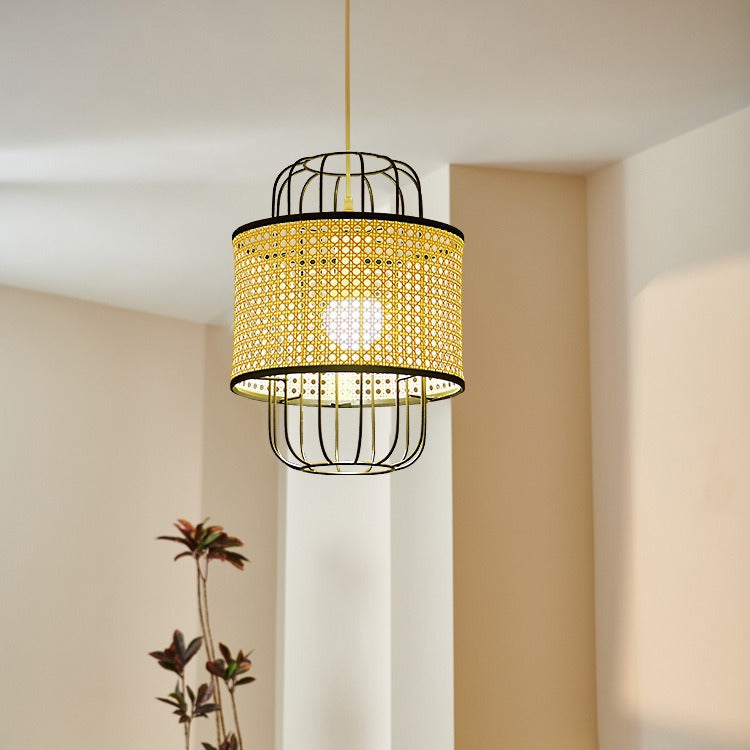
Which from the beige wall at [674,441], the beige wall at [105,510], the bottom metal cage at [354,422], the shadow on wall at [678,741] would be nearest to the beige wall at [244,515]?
the beige wall at [105,510]

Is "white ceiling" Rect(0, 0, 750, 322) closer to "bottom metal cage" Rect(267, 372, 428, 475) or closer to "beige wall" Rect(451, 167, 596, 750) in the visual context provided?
"beige wall" Rect(451, 167, 596, 750)

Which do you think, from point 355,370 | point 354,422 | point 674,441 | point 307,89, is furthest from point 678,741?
point 307,89

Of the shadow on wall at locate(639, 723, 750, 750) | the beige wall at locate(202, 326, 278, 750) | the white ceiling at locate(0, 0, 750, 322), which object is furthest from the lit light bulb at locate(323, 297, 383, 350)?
the beige wall at locate(202, 326, 278, 750)

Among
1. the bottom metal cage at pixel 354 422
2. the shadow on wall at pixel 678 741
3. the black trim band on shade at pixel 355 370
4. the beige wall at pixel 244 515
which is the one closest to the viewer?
the black trim band on shade at pixel 355 370

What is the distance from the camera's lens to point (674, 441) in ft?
9.36

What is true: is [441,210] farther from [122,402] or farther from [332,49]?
[122,402]

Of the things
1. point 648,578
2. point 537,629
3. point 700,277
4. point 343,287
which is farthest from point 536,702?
point 343,287

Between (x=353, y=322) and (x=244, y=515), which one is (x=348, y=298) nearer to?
(x=353, y=322)

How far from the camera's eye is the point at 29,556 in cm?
429

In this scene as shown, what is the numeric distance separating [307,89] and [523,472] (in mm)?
1164

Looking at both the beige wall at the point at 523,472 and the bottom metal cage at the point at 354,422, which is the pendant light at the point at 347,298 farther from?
the beige wall at the point at 523,472

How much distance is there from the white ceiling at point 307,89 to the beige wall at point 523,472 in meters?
0.19

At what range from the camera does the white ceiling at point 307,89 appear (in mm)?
2309

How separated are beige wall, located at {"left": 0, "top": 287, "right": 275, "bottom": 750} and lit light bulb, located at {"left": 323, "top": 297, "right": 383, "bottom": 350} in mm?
2938
